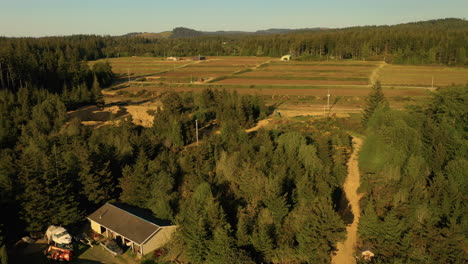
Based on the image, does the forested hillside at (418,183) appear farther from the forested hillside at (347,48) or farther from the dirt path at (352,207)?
the forested hillside at (347,48)

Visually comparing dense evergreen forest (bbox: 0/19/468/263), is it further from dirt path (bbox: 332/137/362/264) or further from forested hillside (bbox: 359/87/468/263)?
dirt path (bbox: 332/137/362/264)

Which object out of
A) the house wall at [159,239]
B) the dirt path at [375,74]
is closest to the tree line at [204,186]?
the house wall at [159,239]

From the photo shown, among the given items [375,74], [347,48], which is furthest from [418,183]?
[347,48]

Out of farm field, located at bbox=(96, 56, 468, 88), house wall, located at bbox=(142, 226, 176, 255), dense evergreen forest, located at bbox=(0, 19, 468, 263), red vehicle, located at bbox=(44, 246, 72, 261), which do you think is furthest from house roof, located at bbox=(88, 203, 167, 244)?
farm field, located at bbox=(96, 56, 468, 88)

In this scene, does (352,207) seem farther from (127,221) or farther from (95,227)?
(95,227)

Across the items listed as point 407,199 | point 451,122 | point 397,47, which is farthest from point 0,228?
point 397,47

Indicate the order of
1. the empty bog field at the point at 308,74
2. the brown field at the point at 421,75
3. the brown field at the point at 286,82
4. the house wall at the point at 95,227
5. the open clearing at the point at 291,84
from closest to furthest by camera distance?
the house wall at the point at 95,227
the open clearing at the point at 291,84
the brown field at the point at 421,75
the brown field at the point at 286,82
the empty bog field at the point at 308,74
